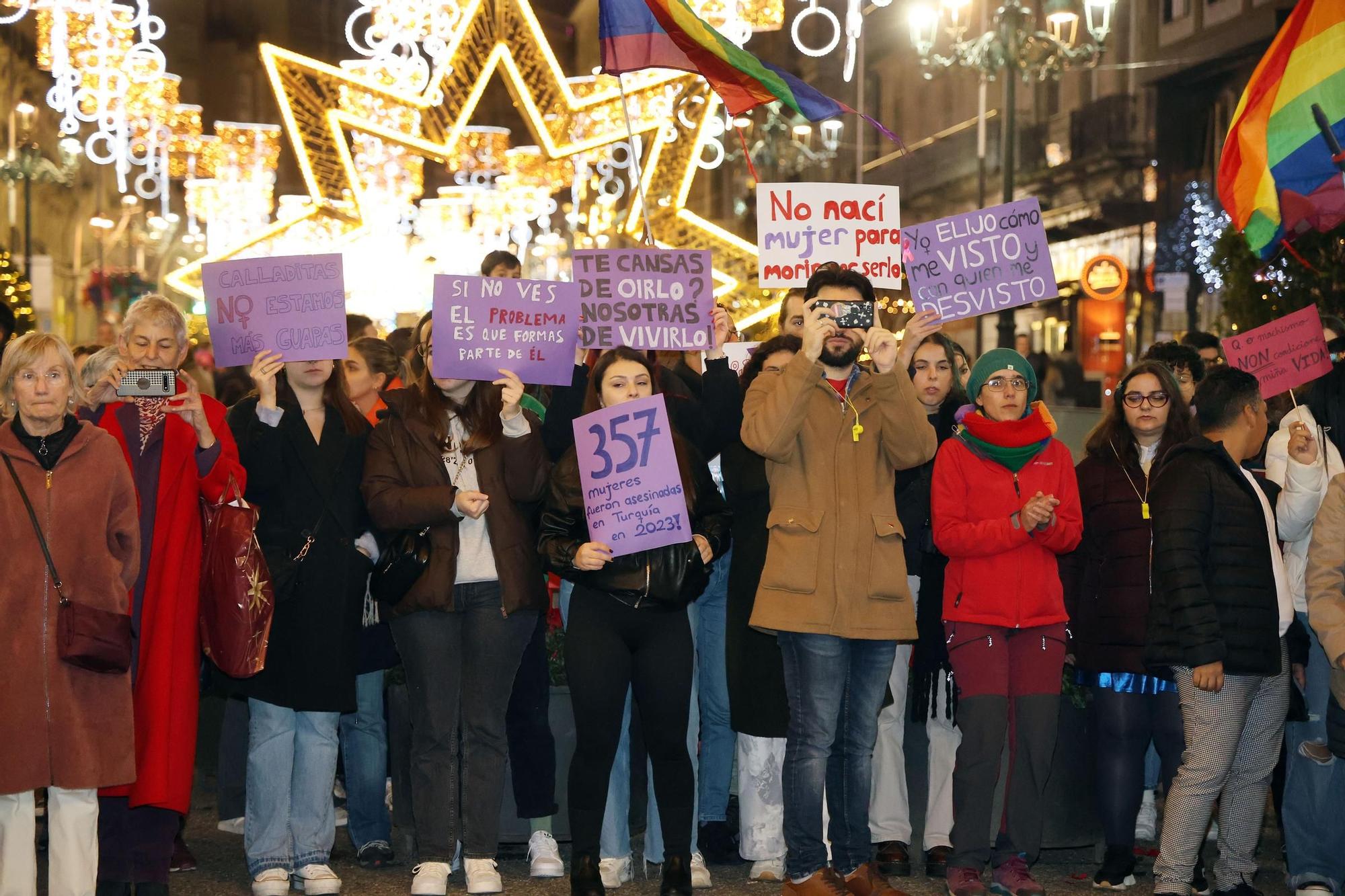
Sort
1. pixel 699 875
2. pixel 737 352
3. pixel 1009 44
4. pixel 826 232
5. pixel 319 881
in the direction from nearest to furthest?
pixel 319 881
pixel 699 875
pixel 826 232
pixel 737 352
pixel 1009 44

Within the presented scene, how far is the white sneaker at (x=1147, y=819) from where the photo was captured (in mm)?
7008

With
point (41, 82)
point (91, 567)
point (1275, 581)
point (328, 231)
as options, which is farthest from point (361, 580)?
point (41, 82)

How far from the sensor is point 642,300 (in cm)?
646

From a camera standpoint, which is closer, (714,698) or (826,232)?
(714,698)

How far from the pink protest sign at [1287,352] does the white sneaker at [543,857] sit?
378cm

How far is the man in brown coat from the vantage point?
562 cm

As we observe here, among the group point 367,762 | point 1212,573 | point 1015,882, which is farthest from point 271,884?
point 1212,573

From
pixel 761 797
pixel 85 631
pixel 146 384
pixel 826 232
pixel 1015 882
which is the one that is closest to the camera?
pixel 85 631

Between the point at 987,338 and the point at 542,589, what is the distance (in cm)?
2286

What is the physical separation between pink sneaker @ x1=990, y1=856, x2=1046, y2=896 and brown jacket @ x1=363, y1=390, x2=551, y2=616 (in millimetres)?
2091

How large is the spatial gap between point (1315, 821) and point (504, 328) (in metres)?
3.73

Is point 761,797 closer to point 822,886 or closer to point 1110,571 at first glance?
point 822,886

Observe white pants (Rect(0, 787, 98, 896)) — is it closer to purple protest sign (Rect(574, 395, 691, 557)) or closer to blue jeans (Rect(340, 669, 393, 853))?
blue jeans (Rect(340, 669, 393, 853))

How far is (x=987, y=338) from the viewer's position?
2798 cm
